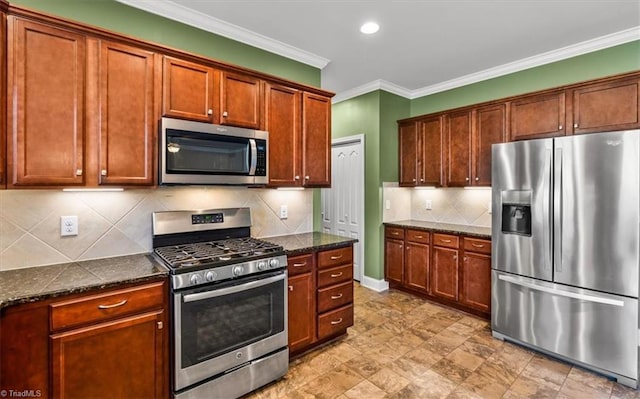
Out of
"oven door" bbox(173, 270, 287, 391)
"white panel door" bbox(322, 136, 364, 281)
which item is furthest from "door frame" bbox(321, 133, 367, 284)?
"oven door" bbox(173, 270, 287, 391)

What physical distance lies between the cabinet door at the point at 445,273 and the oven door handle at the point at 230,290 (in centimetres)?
228

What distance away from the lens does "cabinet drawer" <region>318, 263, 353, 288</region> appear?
2.78 m

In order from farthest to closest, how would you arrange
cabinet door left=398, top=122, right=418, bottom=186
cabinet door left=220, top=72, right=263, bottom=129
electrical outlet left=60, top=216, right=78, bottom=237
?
cabinet door left=398, top=122, right=418, bottom=186, cabinet door left=220, top=72, right=263, bottom=129, electrical outlet left=60, top=216, right=78, bottom=237

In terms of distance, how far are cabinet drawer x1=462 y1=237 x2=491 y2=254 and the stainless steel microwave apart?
7.97 ft

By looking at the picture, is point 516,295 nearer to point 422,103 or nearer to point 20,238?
point 422,103

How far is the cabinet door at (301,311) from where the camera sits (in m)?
2.57

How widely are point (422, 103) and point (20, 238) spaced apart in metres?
4.81

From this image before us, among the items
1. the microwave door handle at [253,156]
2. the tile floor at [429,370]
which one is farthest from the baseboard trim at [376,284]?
the microwave door handle at [253,156]

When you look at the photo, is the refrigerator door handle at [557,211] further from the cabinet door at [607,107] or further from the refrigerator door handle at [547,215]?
the cabinet door at [607,107]

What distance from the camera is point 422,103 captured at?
4766mm

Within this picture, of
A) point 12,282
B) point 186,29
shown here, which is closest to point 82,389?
point 12,282

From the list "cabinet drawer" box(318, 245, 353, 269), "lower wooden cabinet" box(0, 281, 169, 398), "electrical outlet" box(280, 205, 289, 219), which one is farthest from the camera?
"electrical outlet" box(280, 205, 289, 219)

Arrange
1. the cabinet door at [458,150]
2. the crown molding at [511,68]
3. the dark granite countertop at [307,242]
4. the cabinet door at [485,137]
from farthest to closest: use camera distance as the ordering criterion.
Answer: the cabinet door at [458,150] → the cabinet door at [485,137] → the crown molding at [511,68] → the dark granite countertop at [307,242]

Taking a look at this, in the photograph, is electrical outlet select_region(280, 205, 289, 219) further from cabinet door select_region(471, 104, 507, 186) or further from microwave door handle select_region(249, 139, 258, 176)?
cabinet door select_region(471, 104, 507, 186)
